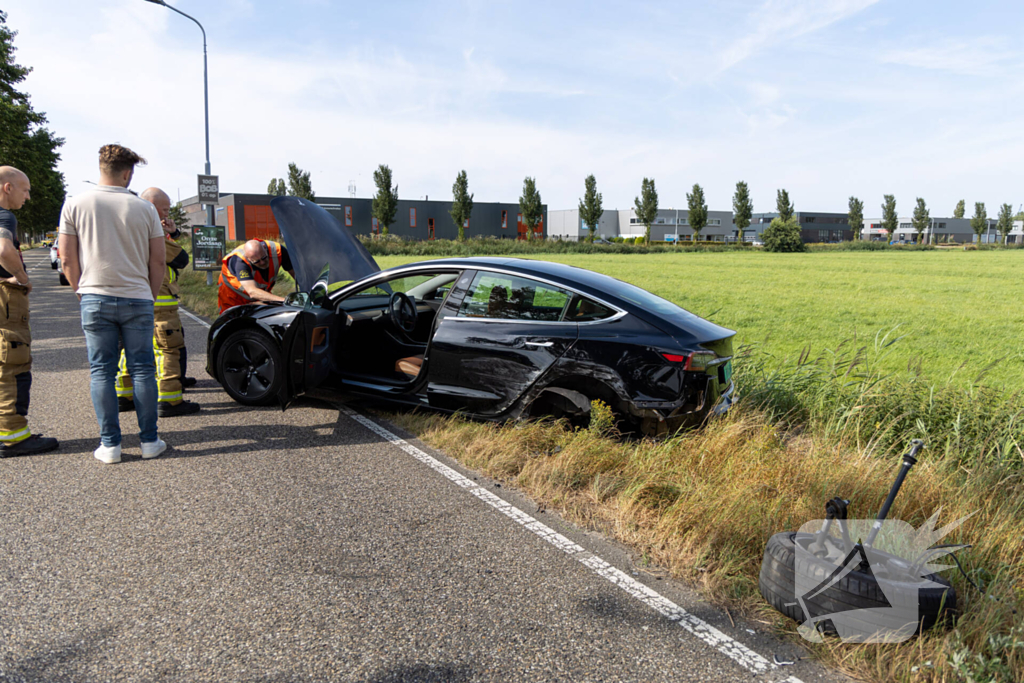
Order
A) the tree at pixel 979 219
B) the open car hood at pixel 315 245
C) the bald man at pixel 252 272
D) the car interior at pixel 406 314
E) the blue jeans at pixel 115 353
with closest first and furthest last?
the blue jeans at pixel 115 353, the car interior at pixel 406 314, the open car hood at pixel 315 245, the bald man at pixel 252 272, the tree at pixel 979 219

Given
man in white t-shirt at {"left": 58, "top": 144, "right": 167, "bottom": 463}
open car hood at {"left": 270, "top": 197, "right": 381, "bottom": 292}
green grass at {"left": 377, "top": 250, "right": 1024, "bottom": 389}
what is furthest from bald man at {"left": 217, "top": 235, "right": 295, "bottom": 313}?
green grass at {"left": 377, "top": 250, "right": 1024, "bottom": 389}

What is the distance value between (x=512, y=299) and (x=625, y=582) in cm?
234

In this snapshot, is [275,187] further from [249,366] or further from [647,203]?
[249,366]

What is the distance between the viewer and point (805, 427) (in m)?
5.50

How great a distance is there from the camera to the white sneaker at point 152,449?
15.1 ft

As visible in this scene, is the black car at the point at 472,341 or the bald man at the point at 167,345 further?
the bald man at the point at 167,345

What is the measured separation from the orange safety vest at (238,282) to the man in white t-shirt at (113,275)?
5.26ft

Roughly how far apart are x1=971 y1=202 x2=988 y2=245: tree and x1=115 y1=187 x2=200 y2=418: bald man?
419 feet

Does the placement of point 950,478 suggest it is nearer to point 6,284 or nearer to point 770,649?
point 770,649

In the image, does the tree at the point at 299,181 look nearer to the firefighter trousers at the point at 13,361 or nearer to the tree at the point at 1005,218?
the firefighter trousers at the point at 13,361

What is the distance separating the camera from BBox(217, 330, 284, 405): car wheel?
5.64m

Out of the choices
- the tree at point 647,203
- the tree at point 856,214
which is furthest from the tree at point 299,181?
the tree at point 856,214

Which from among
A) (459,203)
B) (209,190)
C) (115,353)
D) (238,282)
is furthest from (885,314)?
(459,203)

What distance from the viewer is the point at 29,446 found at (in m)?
4.67
